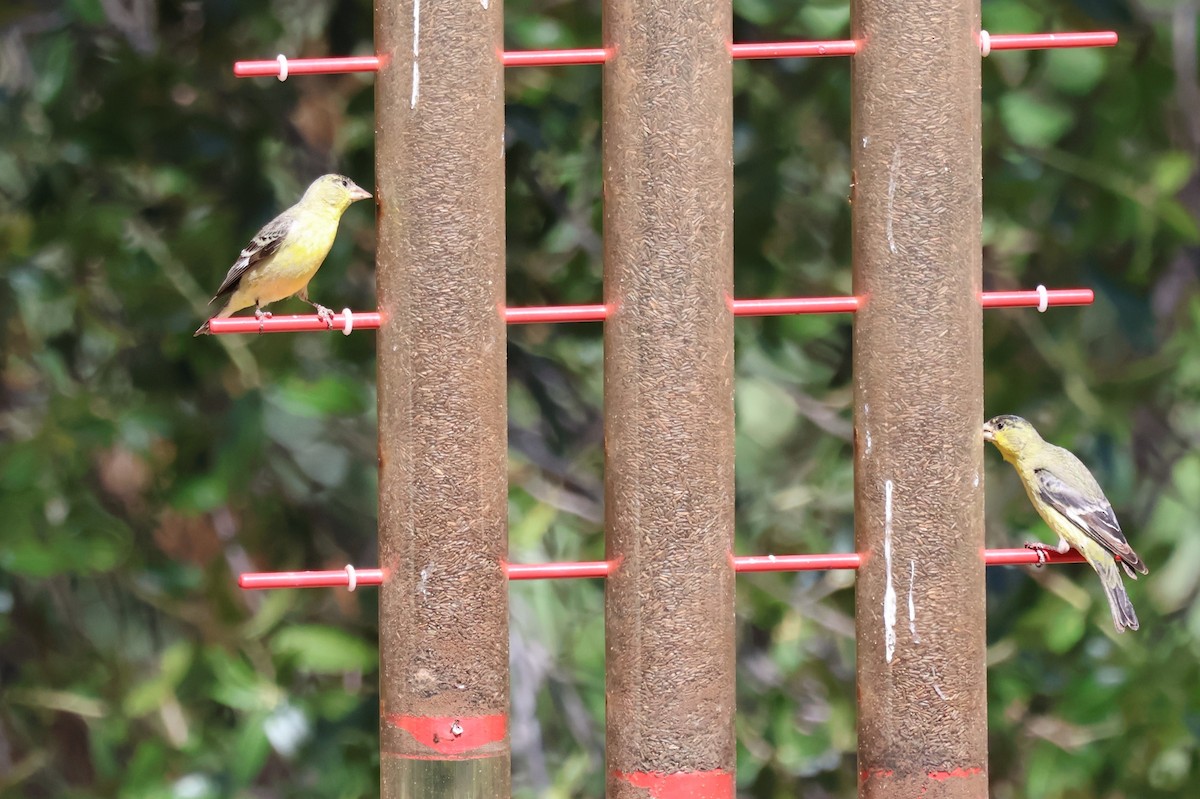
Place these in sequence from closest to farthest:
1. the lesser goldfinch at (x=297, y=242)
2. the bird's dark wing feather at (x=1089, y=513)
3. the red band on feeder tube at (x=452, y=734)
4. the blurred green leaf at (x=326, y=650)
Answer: the red band on feeder tube at (x=452, y=734) < the bird's dark wing feather at (x=1089, y=513) < the lesser goldfinch at (x=297, y=242) < the blurred green leaf at (x=326, y=650)

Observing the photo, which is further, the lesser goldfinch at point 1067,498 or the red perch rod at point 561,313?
the lesser goldfinch at point 1067,498

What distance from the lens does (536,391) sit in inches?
251

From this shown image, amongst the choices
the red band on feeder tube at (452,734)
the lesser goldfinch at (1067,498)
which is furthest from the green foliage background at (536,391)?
the red band on feeder tube at (452,734)

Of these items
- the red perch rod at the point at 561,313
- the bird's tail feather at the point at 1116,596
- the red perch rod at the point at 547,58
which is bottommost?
the bird's tail feather at the point at 1116,596

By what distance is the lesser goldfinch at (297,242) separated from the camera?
530cm

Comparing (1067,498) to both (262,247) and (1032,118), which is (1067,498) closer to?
(1032,118)

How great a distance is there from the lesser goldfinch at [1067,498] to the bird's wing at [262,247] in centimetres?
196

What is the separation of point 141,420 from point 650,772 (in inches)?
90.5

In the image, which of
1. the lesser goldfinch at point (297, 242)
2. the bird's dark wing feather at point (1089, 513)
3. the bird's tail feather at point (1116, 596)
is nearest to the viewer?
the bird's dark wing feather at point (1089, 513)

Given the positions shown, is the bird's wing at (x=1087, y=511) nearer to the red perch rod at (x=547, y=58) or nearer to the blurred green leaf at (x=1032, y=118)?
the blurred green leaf at (x=1032, y=118)

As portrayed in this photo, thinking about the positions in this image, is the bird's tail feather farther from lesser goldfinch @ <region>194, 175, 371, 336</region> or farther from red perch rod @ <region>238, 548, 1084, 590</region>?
lesser goldfinch @ <region>194, 175, 371, 336</region>

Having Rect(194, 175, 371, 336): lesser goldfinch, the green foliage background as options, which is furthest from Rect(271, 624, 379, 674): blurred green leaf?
Rect(194, 175, 371, 336): lesser goldfinch

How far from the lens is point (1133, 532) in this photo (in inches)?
252

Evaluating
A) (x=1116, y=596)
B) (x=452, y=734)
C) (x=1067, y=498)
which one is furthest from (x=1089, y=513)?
(x=452, y=734)
